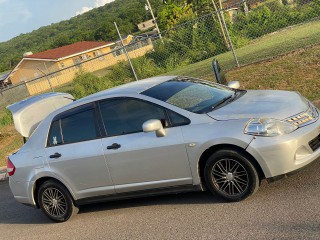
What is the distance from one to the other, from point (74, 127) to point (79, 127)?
9 cm

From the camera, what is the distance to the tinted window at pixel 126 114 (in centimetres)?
585

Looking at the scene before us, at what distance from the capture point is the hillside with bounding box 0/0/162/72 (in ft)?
330

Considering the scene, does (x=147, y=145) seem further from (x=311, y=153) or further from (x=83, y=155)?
(x=311, y=153)

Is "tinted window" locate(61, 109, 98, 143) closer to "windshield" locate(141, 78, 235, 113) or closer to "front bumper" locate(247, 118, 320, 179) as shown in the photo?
"windshield" locate(141, 78, 235, 113)

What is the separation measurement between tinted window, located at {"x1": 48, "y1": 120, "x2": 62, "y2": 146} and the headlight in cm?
271

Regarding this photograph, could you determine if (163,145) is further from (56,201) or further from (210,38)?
(210,38)

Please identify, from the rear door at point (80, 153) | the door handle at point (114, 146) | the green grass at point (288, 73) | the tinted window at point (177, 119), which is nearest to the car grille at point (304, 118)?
the tinted window at point (177, 119)

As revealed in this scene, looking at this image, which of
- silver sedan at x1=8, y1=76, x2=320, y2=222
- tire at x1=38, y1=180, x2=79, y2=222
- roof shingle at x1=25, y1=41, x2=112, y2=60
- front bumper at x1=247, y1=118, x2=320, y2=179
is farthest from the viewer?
roof shingle at x1=25, y1=41, x2=112, y2=60

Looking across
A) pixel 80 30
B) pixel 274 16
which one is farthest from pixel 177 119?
pixel 80 30

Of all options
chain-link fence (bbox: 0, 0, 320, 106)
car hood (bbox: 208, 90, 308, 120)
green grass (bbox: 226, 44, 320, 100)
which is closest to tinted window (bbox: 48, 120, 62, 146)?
car hood (bbox: 208, 90, 308, 120)

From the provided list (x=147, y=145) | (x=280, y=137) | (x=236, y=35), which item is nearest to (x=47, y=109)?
(x=147, y=145)

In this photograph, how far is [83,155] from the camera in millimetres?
6215

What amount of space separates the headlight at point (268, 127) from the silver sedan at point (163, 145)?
0.01 m

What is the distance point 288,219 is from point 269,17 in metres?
14.4
